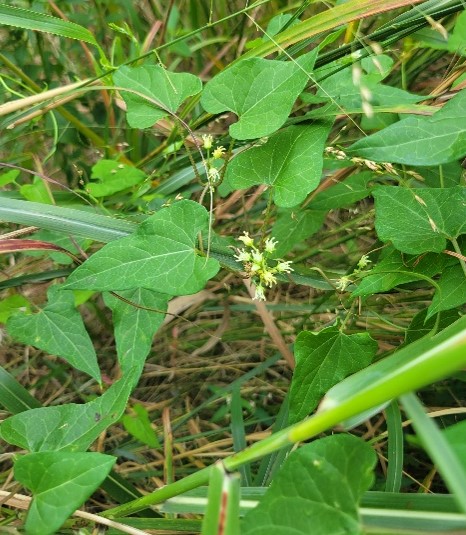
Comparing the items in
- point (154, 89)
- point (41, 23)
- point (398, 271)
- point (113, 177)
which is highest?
point (41, 23)

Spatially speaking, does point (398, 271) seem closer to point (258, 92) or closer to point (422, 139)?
point (422, 139)

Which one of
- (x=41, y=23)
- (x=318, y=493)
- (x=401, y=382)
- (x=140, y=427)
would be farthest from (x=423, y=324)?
(x=41, y=23)

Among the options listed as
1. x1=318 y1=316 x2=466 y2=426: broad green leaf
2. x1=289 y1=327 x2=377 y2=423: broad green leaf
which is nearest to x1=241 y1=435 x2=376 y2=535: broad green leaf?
x1=318 y1=316 x2=466 y2=426: broad green leaf

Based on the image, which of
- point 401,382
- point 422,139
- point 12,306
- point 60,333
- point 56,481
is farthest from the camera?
point 12,306

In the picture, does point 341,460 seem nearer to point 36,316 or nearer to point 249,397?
point 36,316

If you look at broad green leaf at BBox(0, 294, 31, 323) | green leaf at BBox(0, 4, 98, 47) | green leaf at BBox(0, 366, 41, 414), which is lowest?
green leaf at BBox(0, 366, 41, 414)

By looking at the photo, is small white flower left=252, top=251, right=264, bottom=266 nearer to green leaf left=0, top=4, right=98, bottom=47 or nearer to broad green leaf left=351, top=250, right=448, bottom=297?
broad green leaf left=351, top=250, right=448, bottom=297
